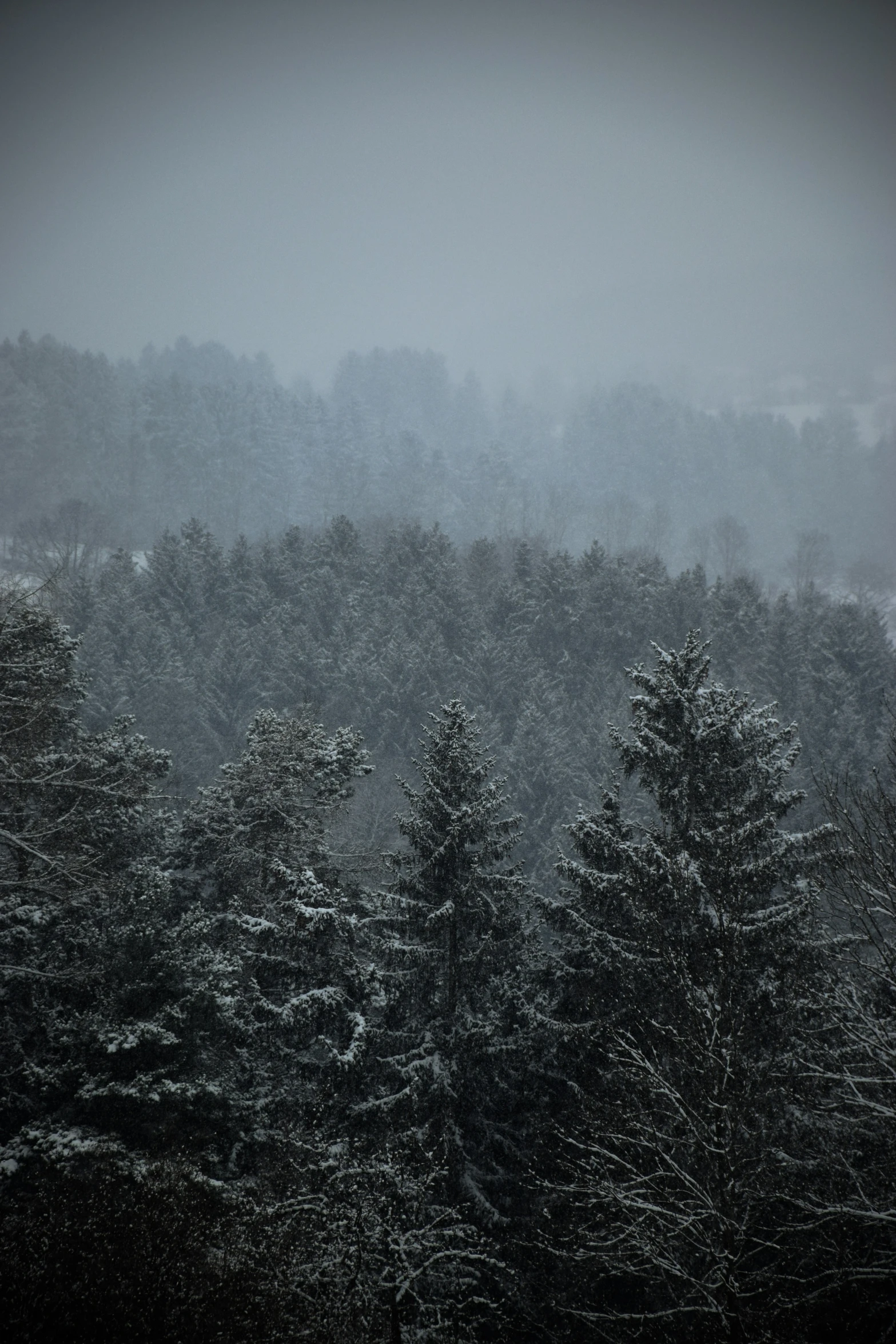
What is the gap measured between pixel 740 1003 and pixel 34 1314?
9.71 meters

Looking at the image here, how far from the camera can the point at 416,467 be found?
8231 centimetres

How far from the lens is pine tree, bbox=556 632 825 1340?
8.14 metres

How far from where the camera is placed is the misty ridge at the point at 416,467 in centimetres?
7369

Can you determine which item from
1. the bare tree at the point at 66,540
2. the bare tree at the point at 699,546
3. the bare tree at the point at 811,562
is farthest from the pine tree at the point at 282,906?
the bare tree at the point at 699,546

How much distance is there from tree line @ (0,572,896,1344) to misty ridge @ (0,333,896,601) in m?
51.5

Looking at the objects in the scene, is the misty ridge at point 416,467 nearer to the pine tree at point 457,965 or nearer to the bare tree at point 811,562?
the bare tree at point 811,562

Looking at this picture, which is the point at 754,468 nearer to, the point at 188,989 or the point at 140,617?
the point at 140,617

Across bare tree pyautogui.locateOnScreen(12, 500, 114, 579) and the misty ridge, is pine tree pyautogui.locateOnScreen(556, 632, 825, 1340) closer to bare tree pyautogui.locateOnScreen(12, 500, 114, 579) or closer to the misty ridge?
the misty ridge

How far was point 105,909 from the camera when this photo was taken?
12.8 m

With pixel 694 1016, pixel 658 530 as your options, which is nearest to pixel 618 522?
pixel 658 530

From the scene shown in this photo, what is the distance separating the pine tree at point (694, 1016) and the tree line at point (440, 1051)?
2.8 inches

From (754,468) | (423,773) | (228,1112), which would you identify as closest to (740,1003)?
(423,773)

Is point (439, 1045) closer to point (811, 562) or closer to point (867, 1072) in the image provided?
point (867, 1072)

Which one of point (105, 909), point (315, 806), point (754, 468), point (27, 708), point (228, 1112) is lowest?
point (228, 1112)
